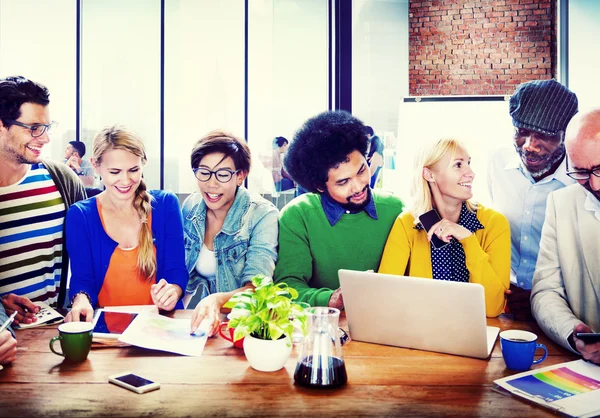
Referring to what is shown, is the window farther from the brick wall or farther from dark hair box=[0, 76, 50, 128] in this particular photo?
dark hair box=[0, 76, 50, 128]

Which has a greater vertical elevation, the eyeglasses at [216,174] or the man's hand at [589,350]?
the eyeglasses at [216,174]

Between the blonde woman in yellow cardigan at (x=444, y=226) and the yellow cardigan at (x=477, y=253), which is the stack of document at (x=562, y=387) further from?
the blonde woman in yellow cardigan at (x=444, y=226)

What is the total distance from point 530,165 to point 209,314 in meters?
1.56

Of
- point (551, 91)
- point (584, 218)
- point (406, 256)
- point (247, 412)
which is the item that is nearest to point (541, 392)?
point (247, 412)

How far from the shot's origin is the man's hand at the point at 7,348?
1507mm

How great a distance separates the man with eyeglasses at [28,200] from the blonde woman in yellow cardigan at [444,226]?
4.43 feet

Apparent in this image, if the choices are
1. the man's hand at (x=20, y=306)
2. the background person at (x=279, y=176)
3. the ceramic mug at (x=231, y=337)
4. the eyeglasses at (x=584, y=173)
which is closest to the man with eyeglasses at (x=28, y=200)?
the man's hand at (x=20, y=306)

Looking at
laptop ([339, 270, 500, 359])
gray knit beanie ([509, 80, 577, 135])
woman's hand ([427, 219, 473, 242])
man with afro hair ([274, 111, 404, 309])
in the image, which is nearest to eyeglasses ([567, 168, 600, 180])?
woman's hand ([427, 219, 473, 242])

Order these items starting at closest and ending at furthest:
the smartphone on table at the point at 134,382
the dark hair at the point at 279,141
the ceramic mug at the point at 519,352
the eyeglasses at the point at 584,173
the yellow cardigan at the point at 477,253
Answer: the smartphone on table at the point at 134,382
the ceramic mug at the point at 519,352
the eyeglasses at the point at 584,173
the yellow cardigan at the point at 477,253
the dark hair at the point at 279,141

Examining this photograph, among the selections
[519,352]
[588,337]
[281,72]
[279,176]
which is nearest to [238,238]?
[519,352]

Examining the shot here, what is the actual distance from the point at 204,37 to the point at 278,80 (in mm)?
1070

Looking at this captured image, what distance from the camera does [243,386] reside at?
139 centimetres

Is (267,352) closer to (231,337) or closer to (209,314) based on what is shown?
(231,337)

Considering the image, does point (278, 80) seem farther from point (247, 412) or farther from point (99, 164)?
point (247, 412)
